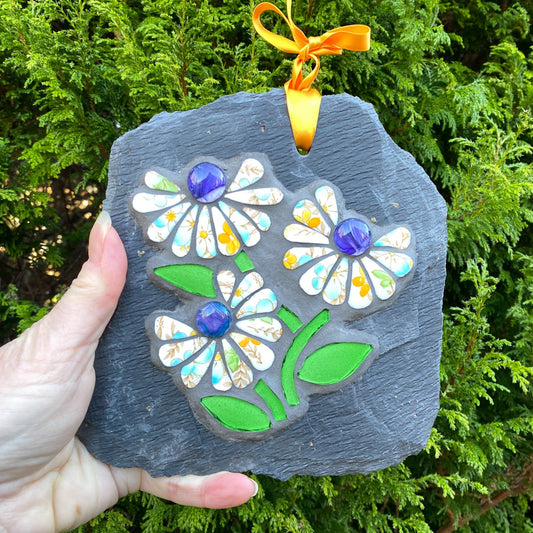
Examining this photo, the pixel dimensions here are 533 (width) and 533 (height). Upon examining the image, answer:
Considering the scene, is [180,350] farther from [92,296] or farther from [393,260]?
[393,260]

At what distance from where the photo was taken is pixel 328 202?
133 centimetres

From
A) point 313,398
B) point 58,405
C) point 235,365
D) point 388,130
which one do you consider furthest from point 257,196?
point 388,130

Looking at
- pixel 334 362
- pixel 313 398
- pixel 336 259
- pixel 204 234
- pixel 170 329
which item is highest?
pixel 204 234

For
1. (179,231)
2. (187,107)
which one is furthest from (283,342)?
(187,107)

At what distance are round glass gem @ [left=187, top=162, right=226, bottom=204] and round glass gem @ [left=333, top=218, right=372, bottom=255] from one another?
1.17ft

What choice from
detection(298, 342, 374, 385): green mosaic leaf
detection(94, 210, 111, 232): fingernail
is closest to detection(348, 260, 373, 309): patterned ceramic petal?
detection(298, 342, 374, 385): green mosaic leaf

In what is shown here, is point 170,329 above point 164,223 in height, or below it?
below

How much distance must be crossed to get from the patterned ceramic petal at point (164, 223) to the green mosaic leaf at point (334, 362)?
1.80 feet

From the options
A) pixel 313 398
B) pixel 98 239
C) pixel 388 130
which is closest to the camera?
pixel 98 239

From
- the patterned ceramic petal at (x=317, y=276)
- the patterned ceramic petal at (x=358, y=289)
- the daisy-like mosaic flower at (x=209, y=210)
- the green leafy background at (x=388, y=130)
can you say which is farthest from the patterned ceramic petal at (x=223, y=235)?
the green leafy background at (x=388, y=130)

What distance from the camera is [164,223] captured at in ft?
4.29

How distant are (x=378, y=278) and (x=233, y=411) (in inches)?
22.5

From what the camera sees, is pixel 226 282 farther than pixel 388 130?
No

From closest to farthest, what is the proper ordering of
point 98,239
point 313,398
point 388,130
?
point 98,239 < point 313,398 < point 388,130
